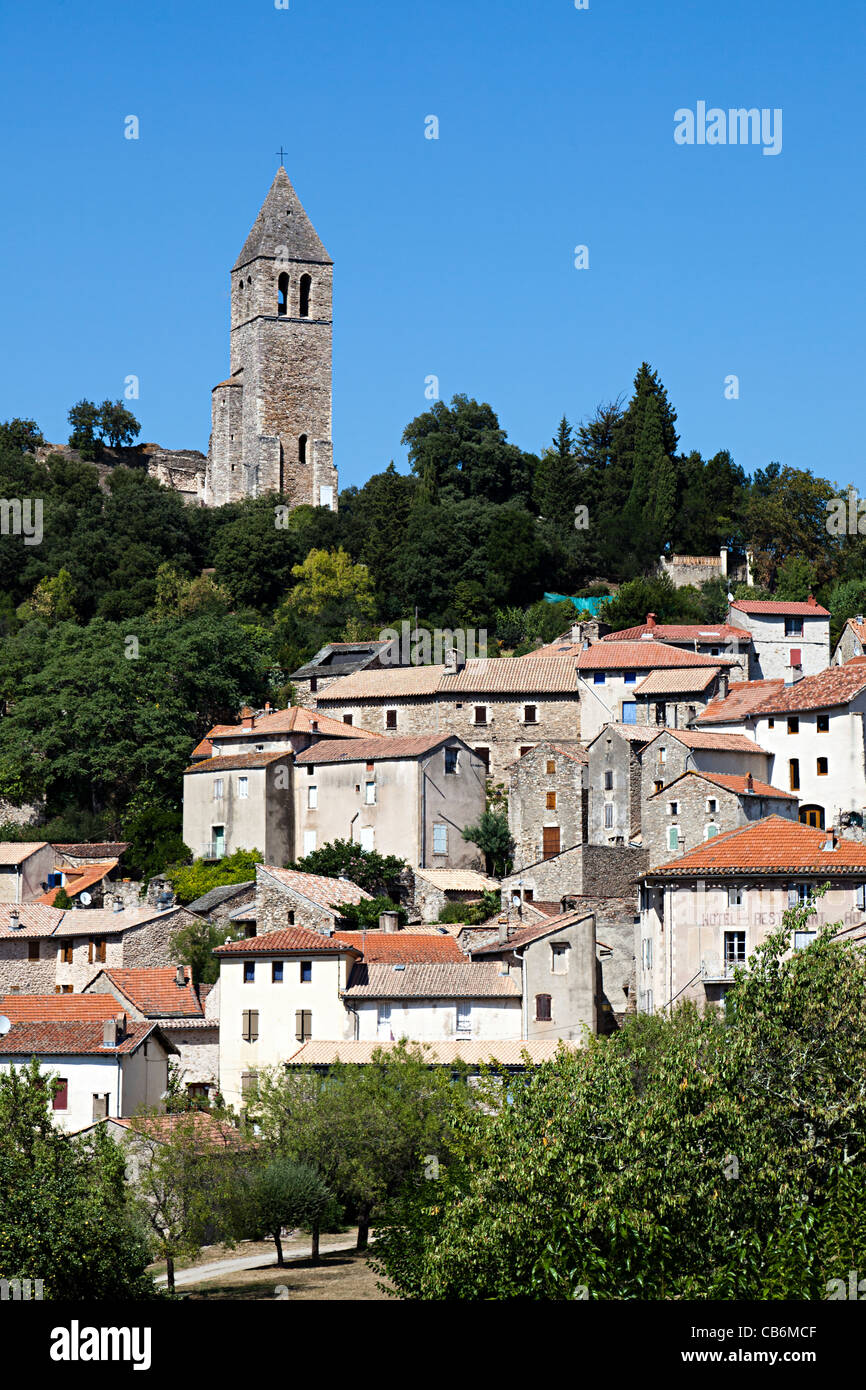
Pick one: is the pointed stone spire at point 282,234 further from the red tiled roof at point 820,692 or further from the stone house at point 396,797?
the red tiled roof at point 820,692

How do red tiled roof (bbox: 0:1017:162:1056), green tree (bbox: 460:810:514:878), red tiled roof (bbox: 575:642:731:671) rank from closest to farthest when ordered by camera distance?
red tiled roof (bbox: 0:1017:162:1056) < green tree (bbox: 460:810:514:878) < red tiled roof (bbox: 575:642:731:671)

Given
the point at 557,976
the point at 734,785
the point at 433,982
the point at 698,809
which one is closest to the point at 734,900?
the point at 557,976

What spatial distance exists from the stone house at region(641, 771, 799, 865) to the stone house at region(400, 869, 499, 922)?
5.63 meters

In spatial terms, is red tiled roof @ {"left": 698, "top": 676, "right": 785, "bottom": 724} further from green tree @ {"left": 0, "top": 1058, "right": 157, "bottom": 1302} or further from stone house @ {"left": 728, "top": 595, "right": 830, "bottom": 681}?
green tree @ {"left": 0, "top": 1058, "right": 157, "bottom": 1302}

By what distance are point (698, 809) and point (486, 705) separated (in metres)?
12.9

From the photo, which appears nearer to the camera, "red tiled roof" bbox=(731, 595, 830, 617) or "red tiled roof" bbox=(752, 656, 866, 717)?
"red tiled roof" bbox=(752, 656, 866, 717)

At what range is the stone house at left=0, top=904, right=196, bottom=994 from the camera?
46.4 m

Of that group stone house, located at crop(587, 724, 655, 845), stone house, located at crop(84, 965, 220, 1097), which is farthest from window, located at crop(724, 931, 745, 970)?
stone house, located at crop(84, 965, 220, 1097)

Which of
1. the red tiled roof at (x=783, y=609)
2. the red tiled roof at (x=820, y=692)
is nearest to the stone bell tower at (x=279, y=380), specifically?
the red tiled roof at (x=783, y=609)

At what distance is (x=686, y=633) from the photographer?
198 ft

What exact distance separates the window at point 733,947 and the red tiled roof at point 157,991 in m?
13.2

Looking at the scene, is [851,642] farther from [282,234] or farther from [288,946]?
[282,234]

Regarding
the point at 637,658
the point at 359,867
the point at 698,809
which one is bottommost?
the point at 359,867

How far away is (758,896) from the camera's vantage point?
37.6 metres
